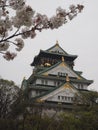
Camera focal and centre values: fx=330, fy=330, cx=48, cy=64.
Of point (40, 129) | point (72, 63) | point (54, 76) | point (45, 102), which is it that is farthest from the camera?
point (72, 63)

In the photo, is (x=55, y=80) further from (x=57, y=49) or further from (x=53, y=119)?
(x=53, y=119)

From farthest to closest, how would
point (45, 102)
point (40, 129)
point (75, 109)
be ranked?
point (45, 102) → point (75, 109) → point (40, 129)

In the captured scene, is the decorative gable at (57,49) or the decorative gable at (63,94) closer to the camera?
the decorative gable at (63,94)

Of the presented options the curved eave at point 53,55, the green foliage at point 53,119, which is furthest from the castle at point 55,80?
the green foliage at point 53,119

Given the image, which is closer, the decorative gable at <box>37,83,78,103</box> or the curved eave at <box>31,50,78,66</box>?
the decorative gable at <box>37,83,78,103</box>

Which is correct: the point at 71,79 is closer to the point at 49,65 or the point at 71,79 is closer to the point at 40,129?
the point at 49,65

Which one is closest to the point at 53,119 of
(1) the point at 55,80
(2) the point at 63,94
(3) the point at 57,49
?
(2) the point at 63,94

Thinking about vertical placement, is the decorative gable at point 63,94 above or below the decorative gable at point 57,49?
below

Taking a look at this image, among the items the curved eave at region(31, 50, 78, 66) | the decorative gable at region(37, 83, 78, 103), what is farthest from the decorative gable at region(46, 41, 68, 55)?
the decorative gable at region(37, 83, 78, 103)

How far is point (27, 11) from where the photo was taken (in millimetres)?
7797

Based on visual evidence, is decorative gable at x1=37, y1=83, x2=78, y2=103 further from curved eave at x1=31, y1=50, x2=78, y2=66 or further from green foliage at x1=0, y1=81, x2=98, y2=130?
curved eave at x1=31, y1=50, x2=78, y2=66

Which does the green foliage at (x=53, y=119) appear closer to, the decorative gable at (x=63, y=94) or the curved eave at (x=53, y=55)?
the decorative gable at (x=63, y=94)

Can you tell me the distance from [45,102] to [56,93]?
74.3 inches

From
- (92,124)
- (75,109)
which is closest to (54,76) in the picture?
(75,109)
